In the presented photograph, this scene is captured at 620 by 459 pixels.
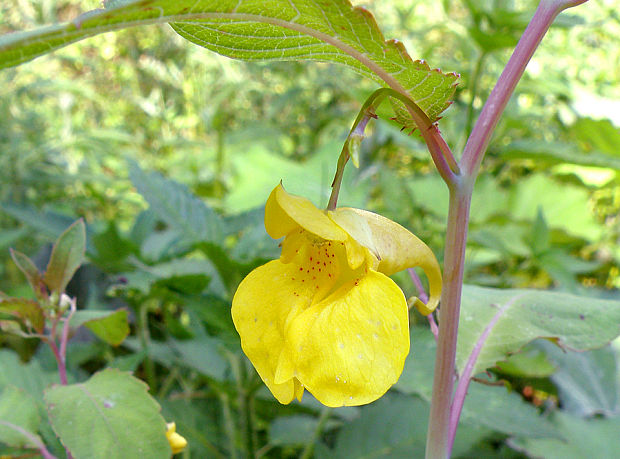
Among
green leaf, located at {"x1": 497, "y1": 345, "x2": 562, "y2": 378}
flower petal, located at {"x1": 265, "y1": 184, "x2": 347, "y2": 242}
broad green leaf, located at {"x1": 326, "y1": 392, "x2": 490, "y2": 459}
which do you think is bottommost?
broad green leaf, located at {"x1": 326, "y1": 392, "x2": 490, "y2": 459}

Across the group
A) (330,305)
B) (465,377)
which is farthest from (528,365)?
(330,305)

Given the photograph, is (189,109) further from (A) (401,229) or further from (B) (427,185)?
(A) (401,229)

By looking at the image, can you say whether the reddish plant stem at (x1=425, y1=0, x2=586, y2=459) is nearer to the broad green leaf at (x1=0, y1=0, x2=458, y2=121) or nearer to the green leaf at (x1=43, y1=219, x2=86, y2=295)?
the broad green leaf at (x1=0, y1=0, x2=458, y2=121)

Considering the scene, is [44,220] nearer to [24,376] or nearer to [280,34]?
[24,376]

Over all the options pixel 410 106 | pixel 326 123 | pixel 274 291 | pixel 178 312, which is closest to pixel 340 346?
pixel 274 291

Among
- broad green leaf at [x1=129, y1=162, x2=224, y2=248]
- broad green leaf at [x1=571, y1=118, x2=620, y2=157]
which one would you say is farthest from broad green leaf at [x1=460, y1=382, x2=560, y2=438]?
broad green leaf at [x1=571, y1=118, x2=620, y2=157]
